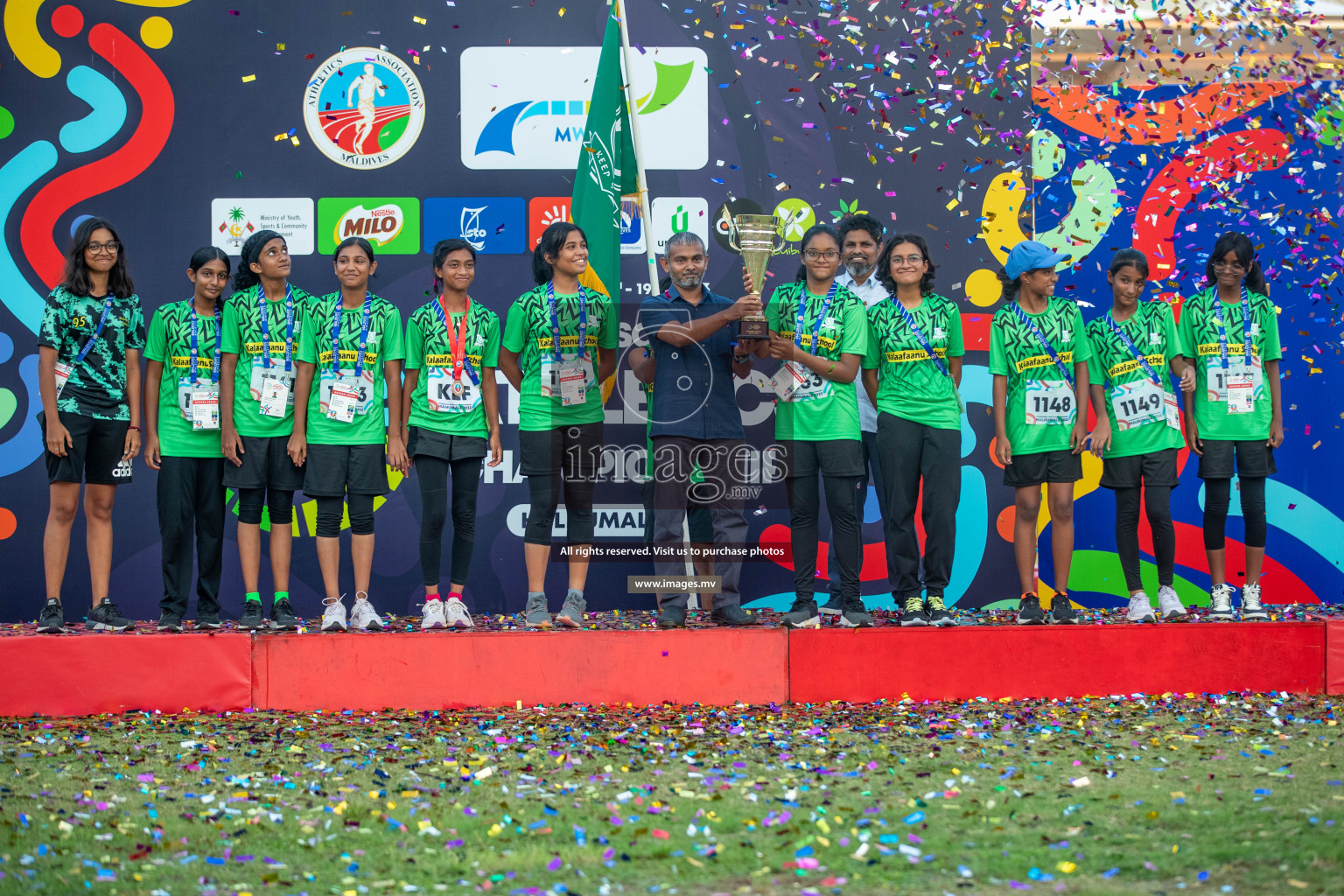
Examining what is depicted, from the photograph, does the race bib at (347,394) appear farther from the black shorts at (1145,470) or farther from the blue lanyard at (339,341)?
the black shorts at (1145,470)

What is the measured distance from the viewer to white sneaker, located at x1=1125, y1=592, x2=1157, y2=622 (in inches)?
177

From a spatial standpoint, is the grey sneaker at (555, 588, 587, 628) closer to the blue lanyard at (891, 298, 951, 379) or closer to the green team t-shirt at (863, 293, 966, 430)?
the green team t-shirt at (863, 293, 966, 430)

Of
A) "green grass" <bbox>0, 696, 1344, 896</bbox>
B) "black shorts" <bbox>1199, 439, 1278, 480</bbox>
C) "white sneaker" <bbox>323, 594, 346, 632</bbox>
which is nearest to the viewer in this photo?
"green grass" <bbox>0, 696, 1344, 896</bbox>

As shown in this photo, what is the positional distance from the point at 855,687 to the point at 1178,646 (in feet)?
4.22

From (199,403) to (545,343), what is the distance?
1469 mm

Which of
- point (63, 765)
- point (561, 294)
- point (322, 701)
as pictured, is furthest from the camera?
point (561, 294)

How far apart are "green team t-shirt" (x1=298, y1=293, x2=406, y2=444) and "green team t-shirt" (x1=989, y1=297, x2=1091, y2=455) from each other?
252 centimetres

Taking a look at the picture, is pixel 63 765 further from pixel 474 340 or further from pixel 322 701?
pixel 474 340

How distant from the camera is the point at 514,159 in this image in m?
5.56

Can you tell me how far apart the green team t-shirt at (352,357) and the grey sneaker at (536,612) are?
2.97 feet

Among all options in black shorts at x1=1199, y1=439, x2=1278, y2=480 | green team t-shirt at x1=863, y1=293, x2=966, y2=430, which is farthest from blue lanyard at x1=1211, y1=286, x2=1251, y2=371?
green team t-shirt at x1=863, y1=293, x2=966, y2=430

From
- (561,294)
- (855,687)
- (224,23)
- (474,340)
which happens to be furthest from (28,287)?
(855,687)

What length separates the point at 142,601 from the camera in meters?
5.48

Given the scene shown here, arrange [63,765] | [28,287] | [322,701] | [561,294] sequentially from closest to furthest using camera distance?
[63,765]
[322,701]
[561,294]
[28,287]
